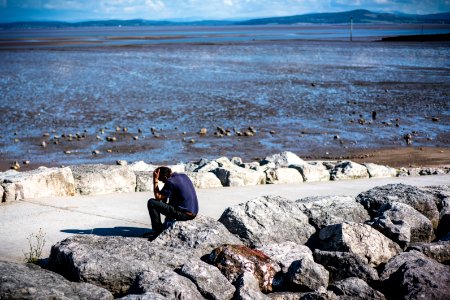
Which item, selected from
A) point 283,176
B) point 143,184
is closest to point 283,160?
point 283,176

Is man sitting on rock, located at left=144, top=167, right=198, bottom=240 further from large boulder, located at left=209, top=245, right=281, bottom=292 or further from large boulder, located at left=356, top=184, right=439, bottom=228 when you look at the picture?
large boulder, located at left=356, top=184, right=439, bottom=228

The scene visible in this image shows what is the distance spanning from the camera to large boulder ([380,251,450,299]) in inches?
261

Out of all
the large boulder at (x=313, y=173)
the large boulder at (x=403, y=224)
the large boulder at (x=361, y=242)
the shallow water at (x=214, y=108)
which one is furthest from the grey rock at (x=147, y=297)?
the shallow water at (x=214, y=108)

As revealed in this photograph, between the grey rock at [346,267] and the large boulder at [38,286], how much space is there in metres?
2.87

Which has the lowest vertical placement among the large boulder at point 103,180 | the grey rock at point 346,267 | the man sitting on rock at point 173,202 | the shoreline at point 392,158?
the shoreline at point 392,158

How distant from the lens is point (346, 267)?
24.6 ft

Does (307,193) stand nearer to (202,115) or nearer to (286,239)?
(286,239)

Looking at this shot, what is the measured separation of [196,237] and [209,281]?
1.05 metres

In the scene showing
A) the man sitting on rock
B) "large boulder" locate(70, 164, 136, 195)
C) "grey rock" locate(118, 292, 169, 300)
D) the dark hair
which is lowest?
"large boulder" locate(70, 164, 136, 195)

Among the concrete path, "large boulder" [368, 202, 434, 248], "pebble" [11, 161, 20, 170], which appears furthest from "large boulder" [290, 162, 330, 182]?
"pebble" [11, 161, 20, 170]

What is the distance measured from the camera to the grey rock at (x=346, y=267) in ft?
24.4

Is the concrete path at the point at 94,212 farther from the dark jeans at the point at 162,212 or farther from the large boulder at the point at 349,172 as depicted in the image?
the large boulder at the point at 349,172

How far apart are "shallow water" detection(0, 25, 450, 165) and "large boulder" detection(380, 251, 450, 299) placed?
11.5m

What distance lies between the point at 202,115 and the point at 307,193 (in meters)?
14.6
